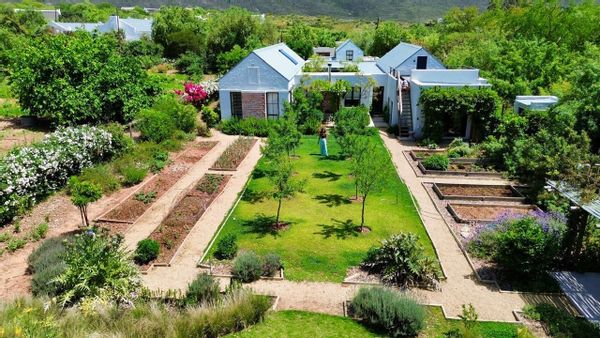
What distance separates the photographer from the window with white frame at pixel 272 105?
28984 millimetres

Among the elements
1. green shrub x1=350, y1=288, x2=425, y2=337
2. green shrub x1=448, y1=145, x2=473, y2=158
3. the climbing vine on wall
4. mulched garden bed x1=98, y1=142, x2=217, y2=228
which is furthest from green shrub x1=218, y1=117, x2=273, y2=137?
green shrub x1=350, y1=288, x2=425, y2=337

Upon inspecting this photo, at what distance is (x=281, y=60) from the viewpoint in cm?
3228

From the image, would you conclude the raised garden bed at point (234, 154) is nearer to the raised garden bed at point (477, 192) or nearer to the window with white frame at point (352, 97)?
the window with white frame at point (352, 97)

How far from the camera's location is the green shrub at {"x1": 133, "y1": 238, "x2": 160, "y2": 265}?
42.0ft

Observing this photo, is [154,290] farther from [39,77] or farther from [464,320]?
[39,77]

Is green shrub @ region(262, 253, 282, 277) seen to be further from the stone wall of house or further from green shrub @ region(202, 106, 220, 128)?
green shrub @ region(202, 106, 220, 128)

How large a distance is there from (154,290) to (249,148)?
538 inches

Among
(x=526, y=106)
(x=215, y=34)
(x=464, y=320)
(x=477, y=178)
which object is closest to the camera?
(x=464, y=320)

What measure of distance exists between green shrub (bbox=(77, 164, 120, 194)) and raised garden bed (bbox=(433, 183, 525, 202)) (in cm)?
1381

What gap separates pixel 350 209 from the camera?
54.9 feet

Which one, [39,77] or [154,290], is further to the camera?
[39,77]

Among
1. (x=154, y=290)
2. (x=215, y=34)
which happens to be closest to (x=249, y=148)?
(x=154, y=290)

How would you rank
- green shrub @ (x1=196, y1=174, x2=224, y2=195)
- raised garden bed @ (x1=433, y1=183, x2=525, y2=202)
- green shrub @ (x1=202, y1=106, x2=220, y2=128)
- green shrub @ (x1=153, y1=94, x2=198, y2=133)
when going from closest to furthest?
raised garden bed @ (x1=433, y1=183, x2=525, y2=202)
green shrub @ (x1=196, y1=174, x2=224, y2=195)
green shrub @ (x1=153, y1=94, x2=198, y2=133)
green shrub @ (x1=202, y1=106, x2=220, y2=128)

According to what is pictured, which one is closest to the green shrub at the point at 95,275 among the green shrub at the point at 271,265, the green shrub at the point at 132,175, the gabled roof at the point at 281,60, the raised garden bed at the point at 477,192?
the green shrub at the point at 271,265
